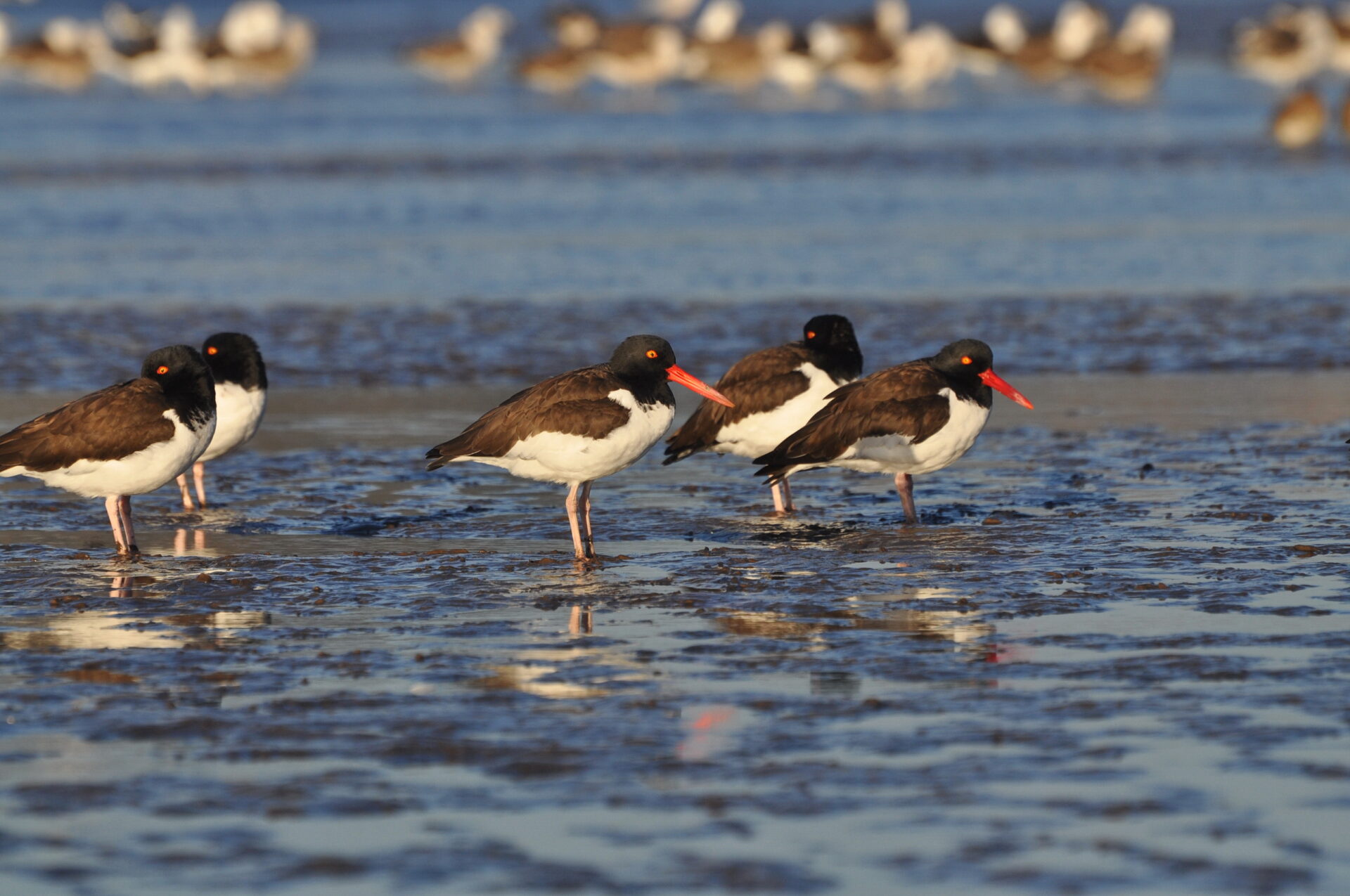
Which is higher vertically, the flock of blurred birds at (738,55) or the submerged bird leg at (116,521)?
the flock of blurred birds at (738,55)

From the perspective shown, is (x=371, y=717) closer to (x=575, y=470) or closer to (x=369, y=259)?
(x=575, y=470)

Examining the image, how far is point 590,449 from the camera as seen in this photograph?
10320 mm

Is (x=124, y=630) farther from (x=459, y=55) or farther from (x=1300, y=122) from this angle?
(x=459, y=55)

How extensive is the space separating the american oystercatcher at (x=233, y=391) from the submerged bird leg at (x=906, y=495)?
3842mm

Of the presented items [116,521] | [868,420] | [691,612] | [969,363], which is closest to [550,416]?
[868,420]

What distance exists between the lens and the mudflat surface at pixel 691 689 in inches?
229

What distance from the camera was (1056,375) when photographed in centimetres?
1648

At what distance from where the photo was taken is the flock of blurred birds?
2128 inches

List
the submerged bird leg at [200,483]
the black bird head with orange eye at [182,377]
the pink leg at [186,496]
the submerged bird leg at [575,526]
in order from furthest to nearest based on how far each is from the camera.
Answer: the submerged bird leg at [200,483] < the pink leg at [186,496] < the black bird head with orange eye at [182,377] < the submerged bird leg at [575,526]

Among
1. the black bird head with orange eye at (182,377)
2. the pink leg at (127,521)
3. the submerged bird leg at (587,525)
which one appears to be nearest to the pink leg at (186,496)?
the pink leg at (127,521)

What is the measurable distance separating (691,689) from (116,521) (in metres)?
4.21

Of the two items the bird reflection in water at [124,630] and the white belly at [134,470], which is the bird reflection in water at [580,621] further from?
the white belly at [134,470]

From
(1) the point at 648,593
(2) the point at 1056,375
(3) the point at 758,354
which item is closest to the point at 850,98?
(2) the point at 1056,375

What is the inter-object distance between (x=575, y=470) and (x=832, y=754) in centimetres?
399
